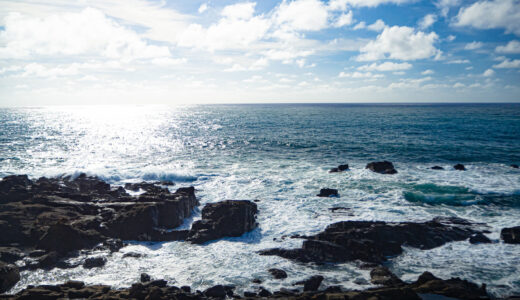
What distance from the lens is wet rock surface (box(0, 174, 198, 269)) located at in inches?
675

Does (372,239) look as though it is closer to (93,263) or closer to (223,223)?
(223,223)

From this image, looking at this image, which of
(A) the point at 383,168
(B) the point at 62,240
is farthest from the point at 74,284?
(A) the point at 383,168

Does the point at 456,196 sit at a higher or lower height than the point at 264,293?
higher

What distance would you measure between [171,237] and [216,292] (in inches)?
280

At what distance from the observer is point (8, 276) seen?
13.9 metres

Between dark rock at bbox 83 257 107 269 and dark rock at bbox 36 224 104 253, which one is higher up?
dark rock at bbox 36 224 104 253

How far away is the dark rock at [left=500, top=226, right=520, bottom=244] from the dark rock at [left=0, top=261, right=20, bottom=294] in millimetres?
26144

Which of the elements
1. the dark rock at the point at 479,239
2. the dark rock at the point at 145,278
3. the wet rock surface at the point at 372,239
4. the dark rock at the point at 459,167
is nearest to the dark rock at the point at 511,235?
the dark rock at the point at 479,239

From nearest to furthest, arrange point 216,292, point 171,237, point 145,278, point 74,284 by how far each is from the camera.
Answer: point 74,284 < point 216,292 < point 145,278 < point 171,237

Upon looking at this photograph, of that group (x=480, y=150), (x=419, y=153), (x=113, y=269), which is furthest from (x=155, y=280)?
(x=480, y=150)

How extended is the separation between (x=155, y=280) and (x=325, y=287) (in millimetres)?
7831

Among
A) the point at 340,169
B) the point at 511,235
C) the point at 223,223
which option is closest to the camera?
the point at 511,235

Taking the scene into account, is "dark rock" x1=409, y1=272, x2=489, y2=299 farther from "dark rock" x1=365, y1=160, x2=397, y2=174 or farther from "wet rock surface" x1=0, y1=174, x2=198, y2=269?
"dark rock" x1=365, y1=160, x2=397, y2=174

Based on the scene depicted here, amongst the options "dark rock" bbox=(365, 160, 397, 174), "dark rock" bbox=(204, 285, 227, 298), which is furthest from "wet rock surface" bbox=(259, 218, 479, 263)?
"dark rock" bbox=(365, 160, 397, 174)
